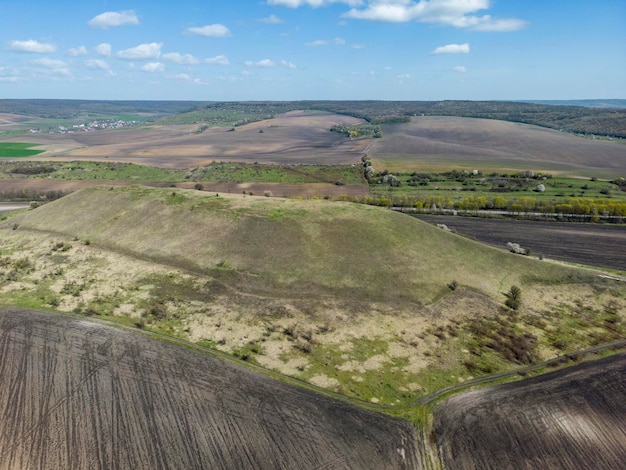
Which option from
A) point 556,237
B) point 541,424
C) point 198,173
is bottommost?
point 541,424

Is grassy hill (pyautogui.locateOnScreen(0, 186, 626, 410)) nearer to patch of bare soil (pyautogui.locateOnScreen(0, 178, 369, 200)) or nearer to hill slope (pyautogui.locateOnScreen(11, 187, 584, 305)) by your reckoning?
hill slope (pyautogui.locateOnScreen(11, 187, 584, 305))

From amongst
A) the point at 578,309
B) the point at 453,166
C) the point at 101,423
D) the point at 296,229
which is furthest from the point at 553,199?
the point at 101,423

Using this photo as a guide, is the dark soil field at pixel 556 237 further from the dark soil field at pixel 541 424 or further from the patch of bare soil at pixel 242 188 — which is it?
the dark soil field at pixel 541 424

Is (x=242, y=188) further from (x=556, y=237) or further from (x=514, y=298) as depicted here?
(x=514, y=298)

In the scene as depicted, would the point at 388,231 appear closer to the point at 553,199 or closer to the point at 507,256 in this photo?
the point at 507,256

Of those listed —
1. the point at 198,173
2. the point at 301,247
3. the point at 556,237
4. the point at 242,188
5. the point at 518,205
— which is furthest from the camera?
the point at 198,173

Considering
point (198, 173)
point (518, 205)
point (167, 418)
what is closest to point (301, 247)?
point (167, 418)

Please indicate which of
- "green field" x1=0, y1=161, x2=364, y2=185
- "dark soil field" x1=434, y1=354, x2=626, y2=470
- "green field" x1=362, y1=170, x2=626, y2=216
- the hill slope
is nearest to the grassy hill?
the hill slope
